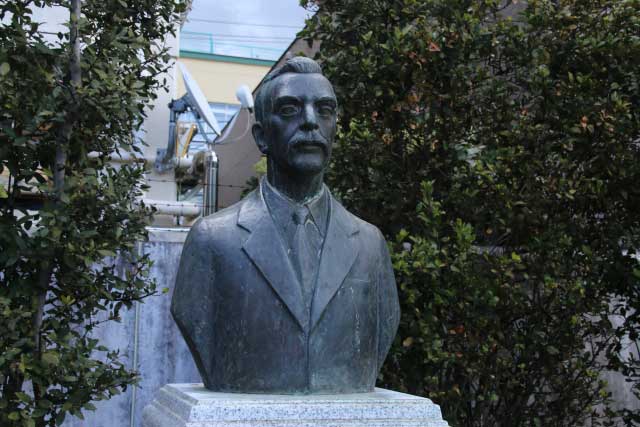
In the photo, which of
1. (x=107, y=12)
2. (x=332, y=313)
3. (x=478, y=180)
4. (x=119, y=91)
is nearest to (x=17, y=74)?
(x=119, y=91)

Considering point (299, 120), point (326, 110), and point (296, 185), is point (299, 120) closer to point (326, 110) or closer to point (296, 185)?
point (326, 110)

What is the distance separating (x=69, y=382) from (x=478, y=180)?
3030mm

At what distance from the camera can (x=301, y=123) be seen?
11.3ft

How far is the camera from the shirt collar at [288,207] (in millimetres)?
3547

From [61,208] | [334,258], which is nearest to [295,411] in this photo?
[334,258]

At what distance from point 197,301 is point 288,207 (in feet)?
1.85

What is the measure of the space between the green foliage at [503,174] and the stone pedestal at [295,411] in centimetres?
234

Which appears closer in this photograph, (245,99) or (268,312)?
(268,312)

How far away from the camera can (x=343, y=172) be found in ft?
20.2

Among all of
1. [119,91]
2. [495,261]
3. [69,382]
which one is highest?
[119,91]

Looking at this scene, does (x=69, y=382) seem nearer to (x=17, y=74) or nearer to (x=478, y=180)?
(x=17, y=74)

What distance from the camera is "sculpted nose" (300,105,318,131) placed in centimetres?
342

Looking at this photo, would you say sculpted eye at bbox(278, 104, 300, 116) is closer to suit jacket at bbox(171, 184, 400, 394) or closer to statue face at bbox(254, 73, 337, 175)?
statue face at bbox(254, 73, 337, 175)

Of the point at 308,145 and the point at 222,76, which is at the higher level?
the point at 222,76
